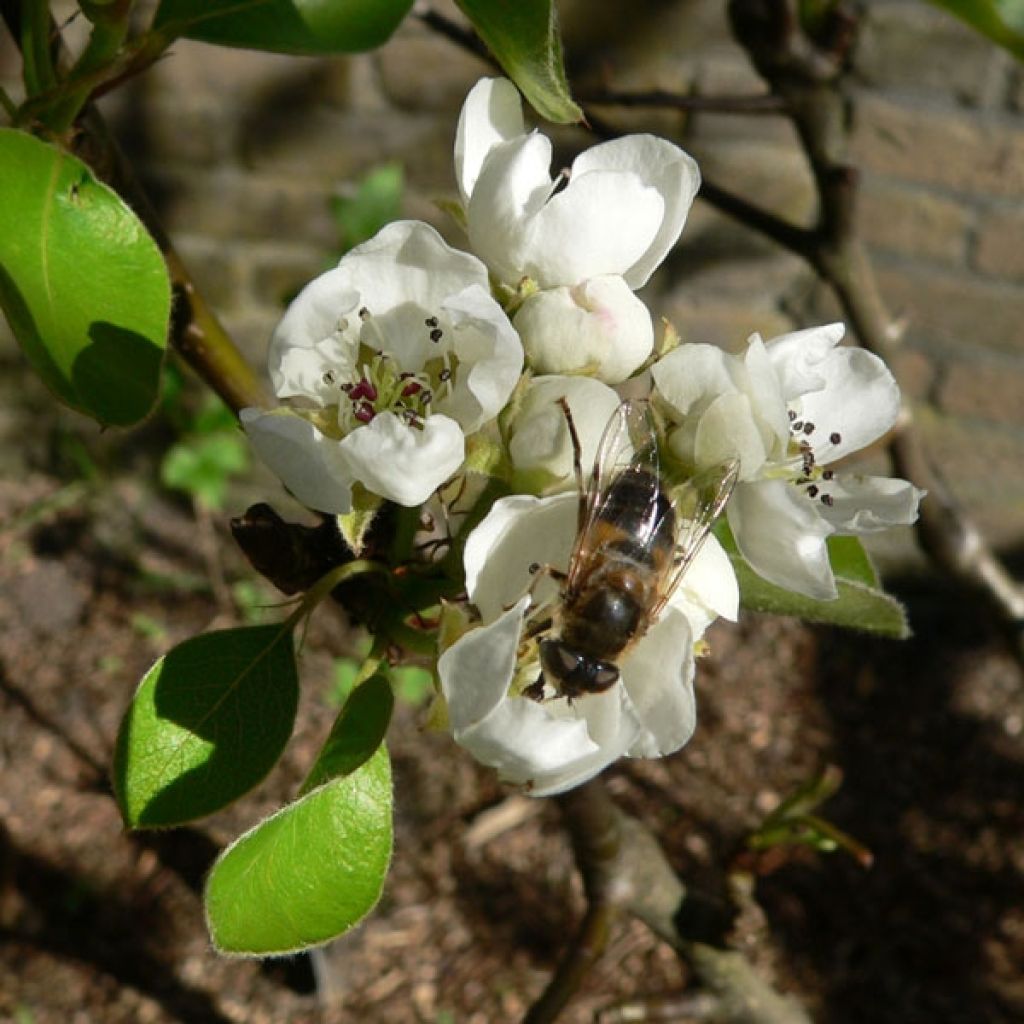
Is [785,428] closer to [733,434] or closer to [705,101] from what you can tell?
[733,434]

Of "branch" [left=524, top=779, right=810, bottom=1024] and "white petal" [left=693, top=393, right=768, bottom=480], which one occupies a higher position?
"white petal" [left=693, top=393, right=768, bottom=480]

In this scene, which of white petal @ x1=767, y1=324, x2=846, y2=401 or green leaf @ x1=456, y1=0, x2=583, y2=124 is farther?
white petal @ x1=767, y1=324, x2=846, y2=401

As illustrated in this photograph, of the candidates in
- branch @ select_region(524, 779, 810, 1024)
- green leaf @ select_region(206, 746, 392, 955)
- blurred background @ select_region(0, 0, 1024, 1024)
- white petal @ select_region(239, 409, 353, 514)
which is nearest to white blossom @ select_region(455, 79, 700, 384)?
white petal @ select_region(239, 409, 353, 514)

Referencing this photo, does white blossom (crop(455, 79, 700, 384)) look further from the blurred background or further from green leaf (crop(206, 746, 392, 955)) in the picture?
the blurred background

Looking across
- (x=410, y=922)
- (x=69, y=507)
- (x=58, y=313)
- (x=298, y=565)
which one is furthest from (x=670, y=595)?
(x=69, y=507)

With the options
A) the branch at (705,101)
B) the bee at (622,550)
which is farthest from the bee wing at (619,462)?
the branch at (705,101)

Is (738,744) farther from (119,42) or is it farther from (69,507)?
(119,42)
